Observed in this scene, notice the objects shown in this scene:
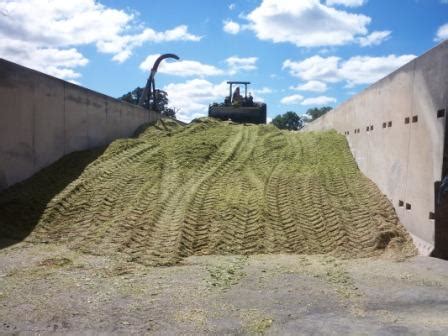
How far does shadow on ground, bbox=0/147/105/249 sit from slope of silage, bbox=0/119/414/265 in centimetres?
5

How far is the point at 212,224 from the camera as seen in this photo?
21.6 ft

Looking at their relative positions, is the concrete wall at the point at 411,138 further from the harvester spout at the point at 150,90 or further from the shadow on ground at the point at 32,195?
the harvester spout at the point at 150,90

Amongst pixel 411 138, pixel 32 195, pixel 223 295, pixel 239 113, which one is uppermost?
pixel 239 113

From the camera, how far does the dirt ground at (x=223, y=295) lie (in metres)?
3.60

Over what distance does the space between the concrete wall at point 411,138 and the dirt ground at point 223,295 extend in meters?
0.89

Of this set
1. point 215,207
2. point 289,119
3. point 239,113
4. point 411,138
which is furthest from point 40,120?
point 289,119

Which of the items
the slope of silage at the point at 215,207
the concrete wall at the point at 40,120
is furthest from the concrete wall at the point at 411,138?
the concrete wall at the point at 40,120

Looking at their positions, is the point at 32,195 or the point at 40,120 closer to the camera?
the point at 32,195

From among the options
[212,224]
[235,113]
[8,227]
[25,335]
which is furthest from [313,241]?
[235,113]

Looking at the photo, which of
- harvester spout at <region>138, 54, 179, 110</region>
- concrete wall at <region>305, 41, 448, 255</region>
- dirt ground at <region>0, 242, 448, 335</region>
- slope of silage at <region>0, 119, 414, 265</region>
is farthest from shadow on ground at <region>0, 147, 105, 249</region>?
harvester spout at <region>138, 54, 179, 110</region>

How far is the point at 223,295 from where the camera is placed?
430 cm

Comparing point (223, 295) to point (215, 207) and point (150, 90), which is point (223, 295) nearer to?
point (215, 207)

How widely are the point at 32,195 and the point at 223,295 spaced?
15.0 feet

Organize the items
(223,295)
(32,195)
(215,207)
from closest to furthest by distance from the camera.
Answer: (223,295) → (215,207) → (32,195)
